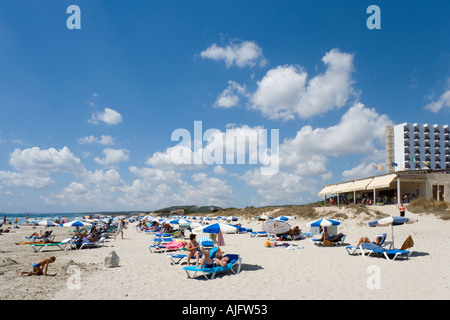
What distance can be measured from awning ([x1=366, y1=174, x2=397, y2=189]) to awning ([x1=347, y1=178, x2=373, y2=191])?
73cm

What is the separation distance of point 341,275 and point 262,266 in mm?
2654

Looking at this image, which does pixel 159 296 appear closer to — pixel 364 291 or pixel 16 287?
pixel 16 287

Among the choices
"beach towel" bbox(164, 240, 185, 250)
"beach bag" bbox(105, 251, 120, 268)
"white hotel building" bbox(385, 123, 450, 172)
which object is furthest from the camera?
"white hotel building" bbox(385, 123, 450, 172)

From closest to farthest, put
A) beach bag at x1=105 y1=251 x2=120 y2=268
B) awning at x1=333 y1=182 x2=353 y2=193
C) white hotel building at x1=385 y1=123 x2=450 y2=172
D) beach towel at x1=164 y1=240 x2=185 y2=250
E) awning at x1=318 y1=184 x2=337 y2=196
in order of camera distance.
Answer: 1. beach bag at x1=105 y1=251 x2=120 y2=268
2. beach towel at x1=164 y1=240 x2=185 y2=250
3. awning at x1=333 y1=182 x2=353 y2=193
4. awning at x1=318 y1=184 x2=337 y2=196
5. white hotel building at x1=385 y1=123 x2=450 y2=172

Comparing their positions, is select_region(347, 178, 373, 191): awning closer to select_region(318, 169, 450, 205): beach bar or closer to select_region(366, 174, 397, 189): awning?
select_region(318, 169, 450, 205): beach bar

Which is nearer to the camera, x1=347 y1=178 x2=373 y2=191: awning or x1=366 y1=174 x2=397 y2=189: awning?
x1=366 y1=174 x2=397 y2=189: awning

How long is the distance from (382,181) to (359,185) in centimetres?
407

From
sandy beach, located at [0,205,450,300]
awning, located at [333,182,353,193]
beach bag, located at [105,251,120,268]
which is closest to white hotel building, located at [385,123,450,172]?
awning, located at [333,182,353,193]

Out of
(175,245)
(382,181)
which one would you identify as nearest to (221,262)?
(175,245)

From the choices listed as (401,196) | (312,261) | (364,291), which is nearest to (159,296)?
(364,291)

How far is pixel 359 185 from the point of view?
114 ft

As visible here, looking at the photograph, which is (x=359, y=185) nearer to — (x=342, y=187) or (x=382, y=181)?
(x=382, y=181)

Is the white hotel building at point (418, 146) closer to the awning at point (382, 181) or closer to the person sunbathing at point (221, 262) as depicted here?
the awning at point (382, 181)

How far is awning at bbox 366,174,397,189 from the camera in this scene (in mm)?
29406
